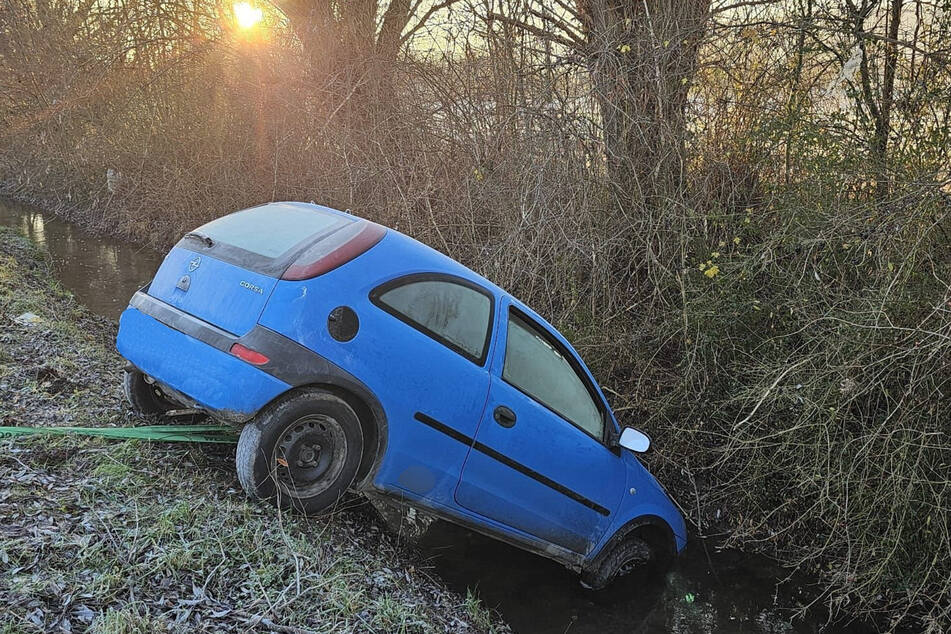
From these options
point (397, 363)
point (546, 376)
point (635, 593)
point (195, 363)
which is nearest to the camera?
point (195, 363)

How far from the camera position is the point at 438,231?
9625 mm

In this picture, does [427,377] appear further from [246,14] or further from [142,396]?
[246,14]

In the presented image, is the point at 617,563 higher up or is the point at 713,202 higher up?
the point at 713,202

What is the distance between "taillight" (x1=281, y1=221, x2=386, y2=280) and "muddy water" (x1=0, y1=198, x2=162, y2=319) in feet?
25.1

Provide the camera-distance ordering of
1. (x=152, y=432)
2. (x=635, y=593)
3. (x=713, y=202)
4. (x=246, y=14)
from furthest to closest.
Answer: (x=246, y=14) → (x=713, y=202) → (x=635, y=593) → (x=152, y=432)

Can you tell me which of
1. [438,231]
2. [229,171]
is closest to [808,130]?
[438,231]

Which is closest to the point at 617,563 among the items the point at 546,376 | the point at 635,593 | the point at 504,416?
the point at 635,593

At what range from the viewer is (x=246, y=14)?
13195 millimetres

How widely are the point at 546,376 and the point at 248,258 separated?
1952 mm

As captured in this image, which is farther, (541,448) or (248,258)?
(541,448)

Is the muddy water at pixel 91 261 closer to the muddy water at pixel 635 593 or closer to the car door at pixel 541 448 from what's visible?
the muddy water at pixel 635 593

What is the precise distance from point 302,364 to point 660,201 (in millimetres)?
4912

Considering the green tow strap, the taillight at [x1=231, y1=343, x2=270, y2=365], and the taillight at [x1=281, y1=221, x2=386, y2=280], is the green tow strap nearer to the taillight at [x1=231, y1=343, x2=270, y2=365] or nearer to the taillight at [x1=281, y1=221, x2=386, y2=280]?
the taillight at [x1=231, y1=343, x2=270, y2=365]

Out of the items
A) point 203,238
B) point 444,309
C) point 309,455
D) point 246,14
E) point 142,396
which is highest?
point 246,14
